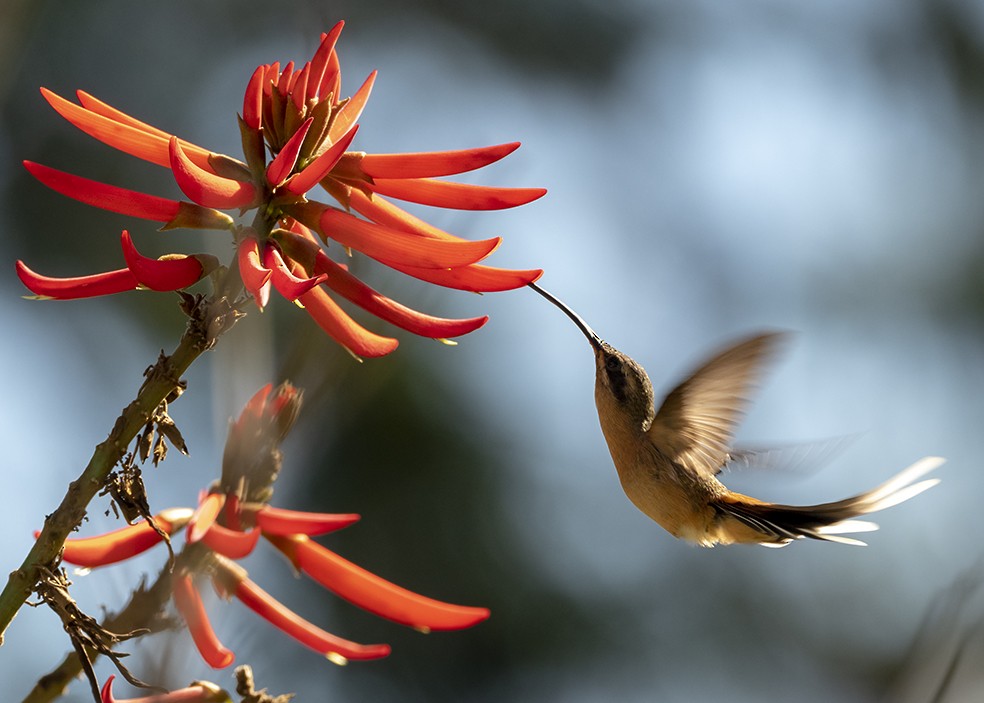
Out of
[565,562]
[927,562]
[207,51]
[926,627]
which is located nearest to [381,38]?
[207,51]

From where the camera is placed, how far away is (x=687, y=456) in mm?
1541

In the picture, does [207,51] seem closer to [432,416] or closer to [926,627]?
[432,416]

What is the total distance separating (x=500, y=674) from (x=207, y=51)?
314 centimetres

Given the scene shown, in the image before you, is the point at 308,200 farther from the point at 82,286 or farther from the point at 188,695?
the point at 188,695

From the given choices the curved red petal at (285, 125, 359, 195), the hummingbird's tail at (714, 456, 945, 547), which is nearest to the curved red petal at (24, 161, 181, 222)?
the curved red petal at (285, 125, 359, 195)

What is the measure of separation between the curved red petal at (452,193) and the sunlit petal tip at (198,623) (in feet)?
1.25

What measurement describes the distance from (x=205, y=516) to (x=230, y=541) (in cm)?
5

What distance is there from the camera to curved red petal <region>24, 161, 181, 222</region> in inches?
34.2

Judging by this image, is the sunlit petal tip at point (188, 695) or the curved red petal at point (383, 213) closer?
the sunlit petal tip at point (188, 695)

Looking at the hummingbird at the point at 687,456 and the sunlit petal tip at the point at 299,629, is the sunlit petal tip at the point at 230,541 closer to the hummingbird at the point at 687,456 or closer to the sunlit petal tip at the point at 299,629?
the sunlit petal tip at the point at 299,629

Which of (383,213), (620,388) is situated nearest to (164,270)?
(383,213)

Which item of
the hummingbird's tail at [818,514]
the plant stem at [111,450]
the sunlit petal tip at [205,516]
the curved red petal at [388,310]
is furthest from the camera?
the hummingbird's tail at [818,514]

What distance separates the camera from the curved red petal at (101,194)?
87 centimetres

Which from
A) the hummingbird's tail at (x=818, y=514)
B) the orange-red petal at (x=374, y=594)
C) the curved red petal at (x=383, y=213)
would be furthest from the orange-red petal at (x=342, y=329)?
the hummingbird's tail at (x=818, y=514)
